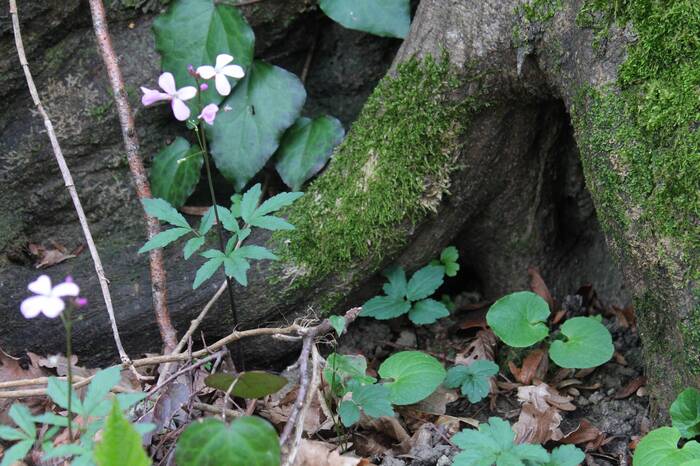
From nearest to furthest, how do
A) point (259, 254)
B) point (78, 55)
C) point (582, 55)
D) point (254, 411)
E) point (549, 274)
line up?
point (259, 254)
point (582, 55)
point (254, 411)
point (78, 55)
point (549, 274)

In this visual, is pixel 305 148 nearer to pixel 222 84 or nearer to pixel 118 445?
pixel 222 84

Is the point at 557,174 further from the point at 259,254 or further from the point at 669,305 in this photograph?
the point at 259,254

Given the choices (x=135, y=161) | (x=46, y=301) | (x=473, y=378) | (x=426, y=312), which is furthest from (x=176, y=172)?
(x=46, y=301)

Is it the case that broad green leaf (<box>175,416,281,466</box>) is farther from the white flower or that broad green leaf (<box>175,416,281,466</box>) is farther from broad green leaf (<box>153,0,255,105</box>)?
broad green leaf (<box>153,0,255,105</box>)

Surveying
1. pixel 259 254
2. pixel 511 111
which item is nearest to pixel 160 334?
pixel 259 254

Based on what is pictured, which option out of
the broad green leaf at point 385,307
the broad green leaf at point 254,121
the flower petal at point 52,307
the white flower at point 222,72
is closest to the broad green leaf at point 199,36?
the broad green leaf at point 254,121

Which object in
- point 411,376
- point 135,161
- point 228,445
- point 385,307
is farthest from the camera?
point 385,307

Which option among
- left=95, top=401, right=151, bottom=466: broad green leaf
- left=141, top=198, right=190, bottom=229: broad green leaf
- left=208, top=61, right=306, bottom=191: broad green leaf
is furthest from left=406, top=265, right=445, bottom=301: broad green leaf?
left=95, top=401, right=151, bottom=466: broad green leaf
